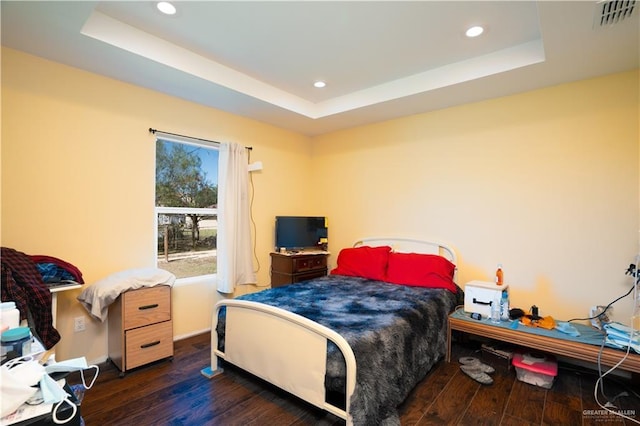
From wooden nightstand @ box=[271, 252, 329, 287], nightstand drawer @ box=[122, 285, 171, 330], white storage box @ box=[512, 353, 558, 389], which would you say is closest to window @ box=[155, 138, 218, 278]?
nightstand drawer @ box=[122, 285, 171, 330]

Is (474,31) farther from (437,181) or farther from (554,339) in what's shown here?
(554,339)

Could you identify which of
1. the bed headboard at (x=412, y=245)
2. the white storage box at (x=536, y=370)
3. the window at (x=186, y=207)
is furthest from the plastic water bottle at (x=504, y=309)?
the window at (x=186, y=207)

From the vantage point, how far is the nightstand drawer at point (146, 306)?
2.55 metres

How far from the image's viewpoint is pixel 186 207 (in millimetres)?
3492

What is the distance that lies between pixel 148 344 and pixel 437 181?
128 inches

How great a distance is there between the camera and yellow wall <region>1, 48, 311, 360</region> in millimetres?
2355

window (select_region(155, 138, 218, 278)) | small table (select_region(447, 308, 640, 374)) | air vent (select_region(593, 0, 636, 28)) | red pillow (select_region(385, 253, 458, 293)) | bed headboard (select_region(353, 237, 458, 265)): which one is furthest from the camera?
bed headboard (select_region(353, 237, 458, 265))

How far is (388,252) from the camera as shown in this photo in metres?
3.66

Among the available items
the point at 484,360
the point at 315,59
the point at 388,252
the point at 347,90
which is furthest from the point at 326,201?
the point at 484,360

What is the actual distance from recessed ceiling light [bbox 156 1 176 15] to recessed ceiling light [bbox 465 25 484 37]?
2.08 m

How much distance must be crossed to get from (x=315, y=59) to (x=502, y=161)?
206cm

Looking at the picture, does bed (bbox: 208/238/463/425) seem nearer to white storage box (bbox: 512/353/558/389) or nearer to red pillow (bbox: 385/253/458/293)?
red pillow (bbox: 385/253/458/293)

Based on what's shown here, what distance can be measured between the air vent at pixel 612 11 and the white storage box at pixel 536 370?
94.3 inches

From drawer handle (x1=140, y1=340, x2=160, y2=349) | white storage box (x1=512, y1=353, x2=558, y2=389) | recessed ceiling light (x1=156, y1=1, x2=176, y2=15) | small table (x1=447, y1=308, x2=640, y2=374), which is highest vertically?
recessed ceiling light (x1=156, y1=1, x2=176, y2=15)
